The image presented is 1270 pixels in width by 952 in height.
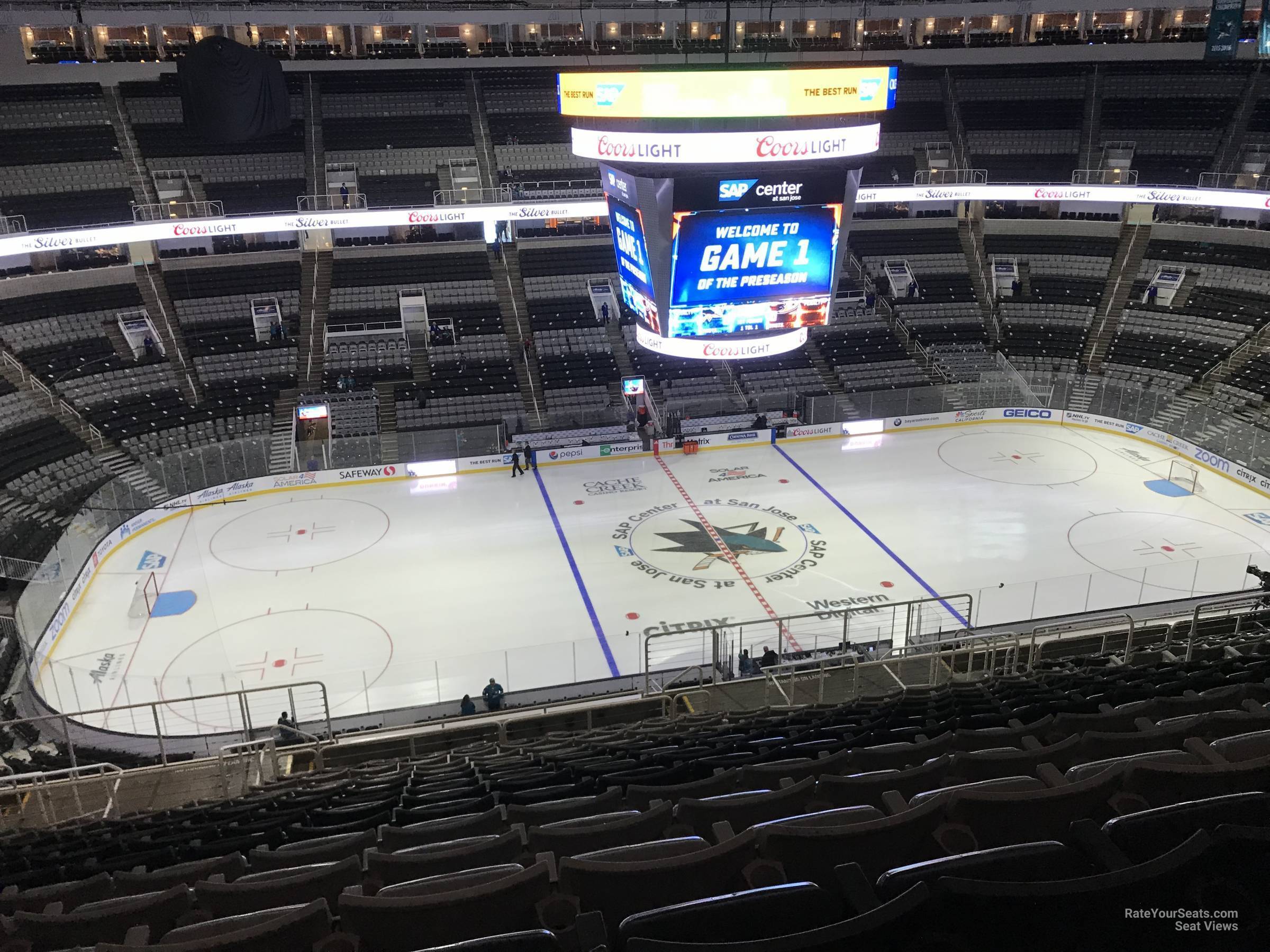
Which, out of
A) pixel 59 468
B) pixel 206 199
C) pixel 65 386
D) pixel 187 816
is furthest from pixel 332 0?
pixel 187 816

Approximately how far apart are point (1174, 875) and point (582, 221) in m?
35.7

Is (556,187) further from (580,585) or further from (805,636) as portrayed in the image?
(805,636)

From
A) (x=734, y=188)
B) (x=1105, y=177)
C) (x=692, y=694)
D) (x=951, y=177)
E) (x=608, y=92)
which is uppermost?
(x=608, y=92)

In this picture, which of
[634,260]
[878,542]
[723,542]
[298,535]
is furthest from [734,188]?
[298,535]

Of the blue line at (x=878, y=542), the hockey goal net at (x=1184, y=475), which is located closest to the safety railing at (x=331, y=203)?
the blue line at (x=878, y=542)

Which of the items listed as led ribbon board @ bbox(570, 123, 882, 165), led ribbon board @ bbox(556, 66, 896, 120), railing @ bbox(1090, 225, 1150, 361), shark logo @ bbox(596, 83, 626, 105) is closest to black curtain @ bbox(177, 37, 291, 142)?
led ribbon board @ bbox(556, 66, 896, 120)

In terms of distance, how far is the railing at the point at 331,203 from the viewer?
31.8 m

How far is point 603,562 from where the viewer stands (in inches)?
813

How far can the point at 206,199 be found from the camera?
32625 mm

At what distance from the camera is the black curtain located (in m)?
26.3

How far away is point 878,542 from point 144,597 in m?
15.8

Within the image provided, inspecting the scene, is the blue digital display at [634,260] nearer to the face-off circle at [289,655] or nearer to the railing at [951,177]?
the face-off circle at [289,655]

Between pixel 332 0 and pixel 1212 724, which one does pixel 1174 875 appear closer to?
pixel 1212 724

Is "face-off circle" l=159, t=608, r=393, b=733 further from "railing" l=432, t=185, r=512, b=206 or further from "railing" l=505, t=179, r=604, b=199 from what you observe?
"railing" l=505, t=179, r=604, b=199
